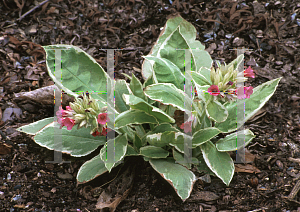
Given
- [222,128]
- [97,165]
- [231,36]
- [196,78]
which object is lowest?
[97,165]

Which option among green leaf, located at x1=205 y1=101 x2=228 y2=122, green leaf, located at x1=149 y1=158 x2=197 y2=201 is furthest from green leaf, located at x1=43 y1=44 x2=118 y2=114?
green leaf, located at x1=205 y1=101 x2=228 y2=122

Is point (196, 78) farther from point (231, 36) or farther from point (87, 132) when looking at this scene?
point (231, 36)

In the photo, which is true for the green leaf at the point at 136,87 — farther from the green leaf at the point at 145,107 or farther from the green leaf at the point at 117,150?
the green leaf at the point at 117,150

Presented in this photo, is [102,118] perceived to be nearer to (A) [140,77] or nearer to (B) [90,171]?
(B) [90,171]

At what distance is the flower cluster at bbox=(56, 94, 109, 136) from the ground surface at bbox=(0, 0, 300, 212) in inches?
21.1

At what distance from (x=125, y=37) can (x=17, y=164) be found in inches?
58.7

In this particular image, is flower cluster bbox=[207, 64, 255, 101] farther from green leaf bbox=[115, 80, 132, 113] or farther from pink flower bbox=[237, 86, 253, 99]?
green leaf bbox=[115, 80, 132, 113]

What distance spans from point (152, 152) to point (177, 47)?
0.67 m

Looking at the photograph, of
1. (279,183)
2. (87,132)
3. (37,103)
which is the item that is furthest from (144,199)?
(37,103)

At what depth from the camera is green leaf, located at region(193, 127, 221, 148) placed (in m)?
1.73

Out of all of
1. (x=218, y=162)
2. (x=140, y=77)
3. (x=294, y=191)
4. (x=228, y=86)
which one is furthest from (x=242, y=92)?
(x=140, y=77)

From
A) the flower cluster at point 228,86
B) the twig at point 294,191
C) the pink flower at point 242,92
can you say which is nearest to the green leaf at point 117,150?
the flower cluster at point 228,86

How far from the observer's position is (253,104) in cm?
185

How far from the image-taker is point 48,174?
6.68 feet
